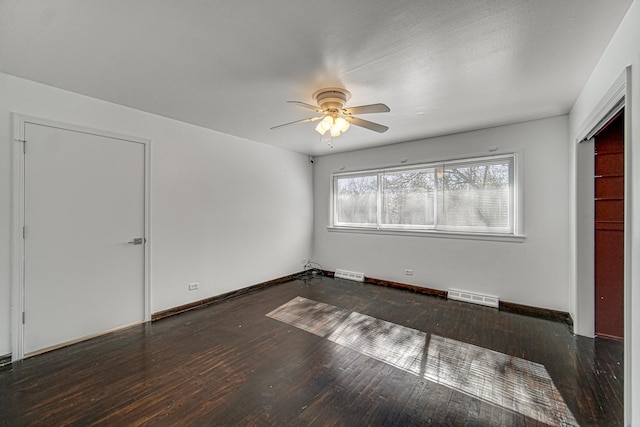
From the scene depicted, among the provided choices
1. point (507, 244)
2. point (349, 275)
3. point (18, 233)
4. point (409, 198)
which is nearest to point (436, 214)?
point (409, 198)

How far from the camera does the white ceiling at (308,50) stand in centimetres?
156

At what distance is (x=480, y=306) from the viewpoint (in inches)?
146

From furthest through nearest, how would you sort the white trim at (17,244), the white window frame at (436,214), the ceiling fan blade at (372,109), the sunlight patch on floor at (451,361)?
the white window frame at (436,214)
the white trim at (17,244)
the ceiling fan blade at (372,109)
the sunlight patch on floor at (451,361)

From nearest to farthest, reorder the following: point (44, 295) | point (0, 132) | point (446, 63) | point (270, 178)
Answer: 1. point (446, 63)
2. point (0, 132)
3. point (44, 295)
4. point (270, 178)

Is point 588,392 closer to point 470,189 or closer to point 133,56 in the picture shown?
point 470,189

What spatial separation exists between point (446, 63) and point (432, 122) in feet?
5.00

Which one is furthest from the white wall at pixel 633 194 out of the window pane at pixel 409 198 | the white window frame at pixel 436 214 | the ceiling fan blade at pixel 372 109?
the window pane at pixel 409 198

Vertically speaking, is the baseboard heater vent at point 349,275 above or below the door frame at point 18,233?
below

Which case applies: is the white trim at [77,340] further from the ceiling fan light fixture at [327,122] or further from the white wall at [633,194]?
the white wall at [633,194]

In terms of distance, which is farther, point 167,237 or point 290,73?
point 167,237

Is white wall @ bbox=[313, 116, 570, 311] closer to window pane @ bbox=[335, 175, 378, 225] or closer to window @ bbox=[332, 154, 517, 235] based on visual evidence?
window @ bbox=[332, 154, 517, 235]

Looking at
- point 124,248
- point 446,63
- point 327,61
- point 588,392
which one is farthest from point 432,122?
point 124,248

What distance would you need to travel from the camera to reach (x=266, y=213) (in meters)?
4.78

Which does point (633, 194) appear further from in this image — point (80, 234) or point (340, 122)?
point (80, 234)
